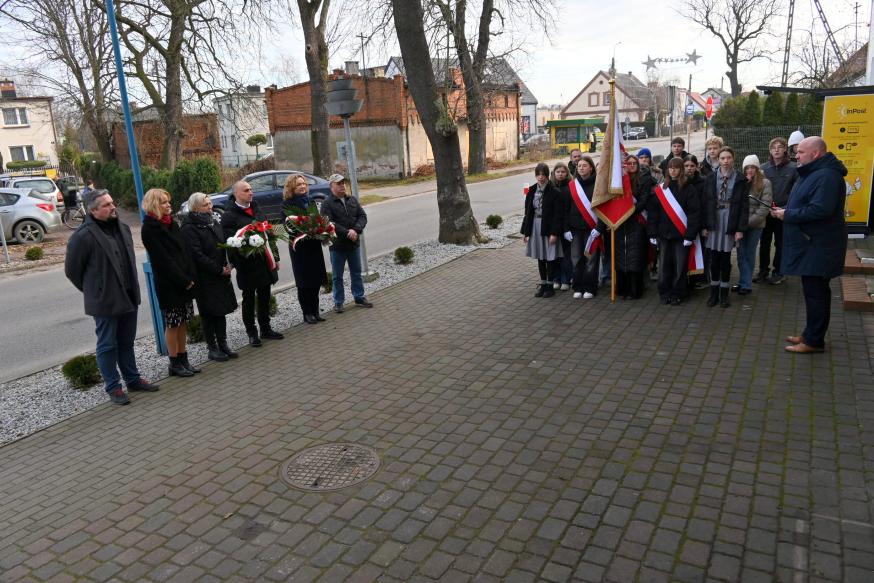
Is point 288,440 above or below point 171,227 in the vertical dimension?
below

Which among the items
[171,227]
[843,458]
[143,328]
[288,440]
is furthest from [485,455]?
[143,328]

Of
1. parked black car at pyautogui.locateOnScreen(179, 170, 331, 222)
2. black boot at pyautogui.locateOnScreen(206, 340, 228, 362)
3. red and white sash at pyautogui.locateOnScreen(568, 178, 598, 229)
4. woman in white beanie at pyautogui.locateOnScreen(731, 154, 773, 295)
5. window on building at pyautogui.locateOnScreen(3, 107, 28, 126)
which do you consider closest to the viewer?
black boot at pyautogui.locateOnScreen(206, 340, 228, 362)

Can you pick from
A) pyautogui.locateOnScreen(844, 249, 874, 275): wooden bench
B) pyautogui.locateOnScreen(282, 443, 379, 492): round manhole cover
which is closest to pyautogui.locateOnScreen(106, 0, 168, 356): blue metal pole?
pyautogui.locateOnScreen(282, 443, 379, 492): round manhole cover

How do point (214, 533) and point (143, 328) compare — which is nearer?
point (214, 533)

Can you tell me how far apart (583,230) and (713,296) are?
1.83 metres

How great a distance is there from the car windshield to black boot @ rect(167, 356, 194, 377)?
1918cm

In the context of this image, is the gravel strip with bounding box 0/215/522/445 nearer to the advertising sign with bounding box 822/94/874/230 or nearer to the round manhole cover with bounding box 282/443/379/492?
the round manhole cover with bounding box 282/443/379/492

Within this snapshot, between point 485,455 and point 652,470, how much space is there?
1.16 meters

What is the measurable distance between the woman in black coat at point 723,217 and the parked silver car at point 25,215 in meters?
18.9

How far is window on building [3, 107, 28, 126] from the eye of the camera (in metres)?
64.0

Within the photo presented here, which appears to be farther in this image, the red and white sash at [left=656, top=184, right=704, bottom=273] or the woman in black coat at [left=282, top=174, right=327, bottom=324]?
the woman in black coat at [left=282, top=174, right=327, bottom=324]

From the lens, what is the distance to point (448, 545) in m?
3.83

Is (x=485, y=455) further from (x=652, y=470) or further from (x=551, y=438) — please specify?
(x=652, y=470)

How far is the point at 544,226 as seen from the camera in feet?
29.7
